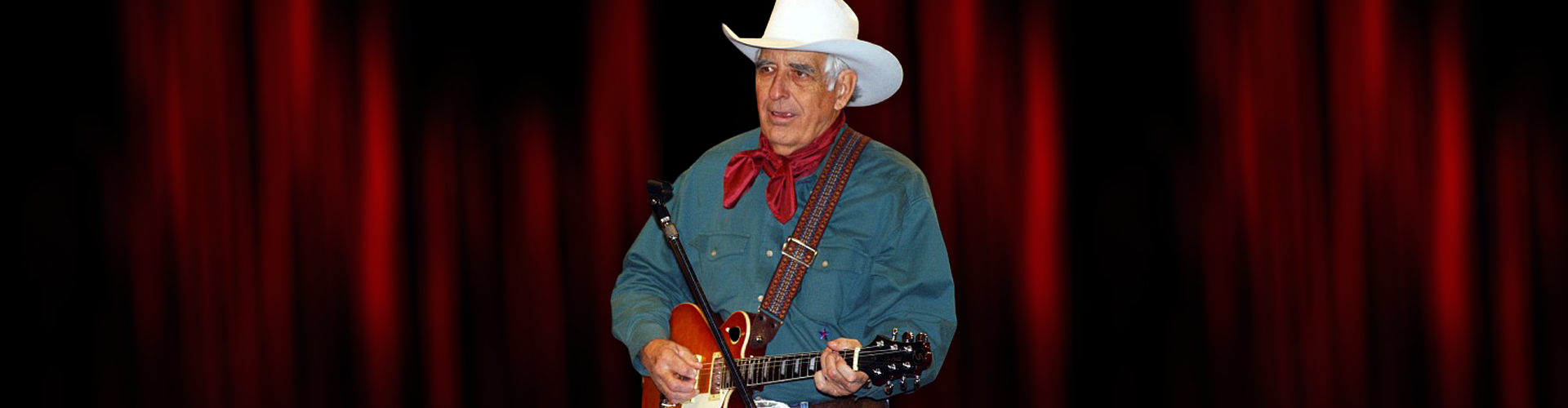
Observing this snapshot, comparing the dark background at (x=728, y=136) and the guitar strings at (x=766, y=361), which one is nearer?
the guitar strings at (x=766, y=361)

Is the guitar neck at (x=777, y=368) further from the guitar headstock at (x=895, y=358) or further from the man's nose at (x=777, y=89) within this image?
the man's nose at (x=777, y=89)

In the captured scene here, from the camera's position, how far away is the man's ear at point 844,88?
8.97 ft

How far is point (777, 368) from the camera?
253 cm

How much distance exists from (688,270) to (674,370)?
0.24m

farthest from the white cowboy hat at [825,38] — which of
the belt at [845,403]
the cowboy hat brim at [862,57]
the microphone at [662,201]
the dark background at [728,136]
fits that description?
the dark background at [728,136]

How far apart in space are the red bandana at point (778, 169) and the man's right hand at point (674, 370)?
324mm

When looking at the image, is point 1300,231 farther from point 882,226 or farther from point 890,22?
point 882,226

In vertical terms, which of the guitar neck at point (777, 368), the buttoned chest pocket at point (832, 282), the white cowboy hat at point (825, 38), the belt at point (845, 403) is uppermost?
the white cowboy hat at point (825, 38)

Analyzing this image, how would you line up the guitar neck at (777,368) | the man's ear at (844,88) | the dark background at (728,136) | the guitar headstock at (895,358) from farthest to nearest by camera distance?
1. the dark background at (728,136)
2. the man's ear at (844,88)
3. the guitar neck at (777,368)
4. the guitar headstock at (895,358)

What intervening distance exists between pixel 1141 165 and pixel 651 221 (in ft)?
7.20

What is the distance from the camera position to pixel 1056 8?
4.57 metres

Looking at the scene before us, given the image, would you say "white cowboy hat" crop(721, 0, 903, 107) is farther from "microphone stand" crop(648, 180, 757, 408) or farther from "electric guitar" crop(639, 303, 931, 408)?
"electric guitar" crop(639, 303, 931, 408)

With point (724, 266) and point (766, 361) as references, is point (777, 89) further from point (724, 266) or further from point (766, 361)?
point (766, 361)

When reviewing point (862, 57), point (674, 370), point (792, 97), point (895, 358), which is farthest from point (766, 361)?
point (862, 57)
